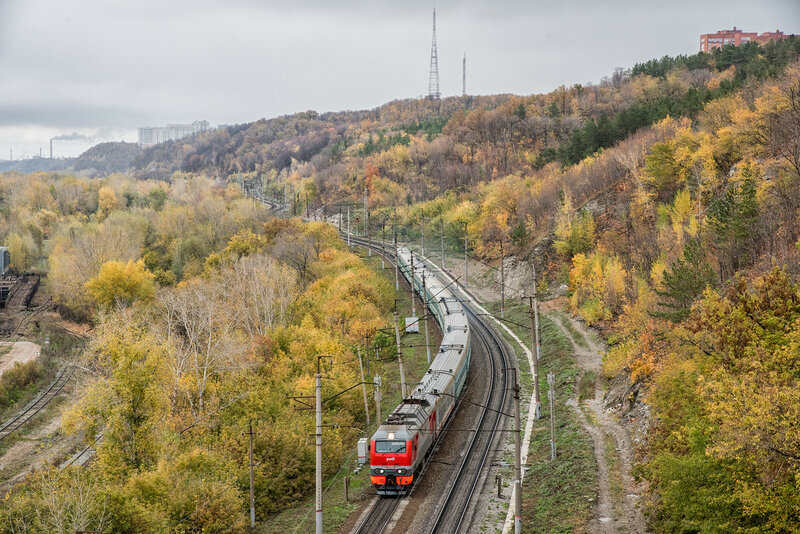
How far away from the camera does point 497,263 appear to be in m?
85.8

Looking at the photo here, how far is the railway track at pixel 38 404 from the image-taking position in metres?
55.5

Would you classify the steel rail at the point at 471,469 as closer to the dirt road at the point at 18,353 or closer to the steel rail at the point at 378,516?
the steel rail at the point at 378,516

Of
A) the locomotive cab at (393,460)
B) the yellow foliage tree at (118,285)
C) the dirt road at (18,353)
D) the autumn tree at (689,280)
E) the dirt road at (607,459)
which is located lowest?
the dirt road at (18,353)

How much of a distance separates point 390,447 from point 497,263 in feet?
193

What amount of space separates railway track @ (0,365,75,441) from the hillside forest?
675 cm

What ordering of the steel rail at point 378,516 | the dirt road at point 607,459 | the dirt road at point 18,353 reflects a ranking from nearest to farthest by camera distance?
1. the dirt road at point 607,459
2. the steel rail at point 378,516
3. the dirt road at point 18,353

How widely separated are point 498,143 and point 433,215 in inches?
1264

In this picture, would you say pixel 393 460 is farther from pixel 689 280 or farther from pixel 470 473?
pixel 689 280

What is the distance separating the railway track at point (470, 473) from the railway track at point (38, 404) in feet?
134

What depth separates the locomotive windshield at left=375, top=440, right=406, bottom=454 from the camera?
29.1 m

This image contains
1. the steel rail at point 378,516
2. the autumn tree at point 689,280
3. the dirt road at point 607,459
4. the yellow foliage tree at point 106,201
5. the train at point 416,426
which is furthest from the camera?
the yellow foliage tree at point 106,201

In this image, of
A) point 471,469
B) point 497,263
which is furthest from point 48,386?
point 497,263

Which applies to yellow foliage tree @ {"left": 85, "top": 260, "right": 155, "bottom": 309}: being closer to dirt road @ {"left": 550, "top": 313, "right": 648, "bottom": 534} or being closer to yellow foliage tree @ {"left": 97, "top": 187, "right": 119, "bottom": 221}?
yellow foliage tree @ {"left": 97, "top": 187, "right": 119, "bottom": 221}

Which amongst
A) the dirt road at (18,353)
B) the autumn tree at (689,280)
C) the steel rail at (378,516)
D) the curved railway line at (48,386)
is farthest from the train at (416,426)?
the dirt road at (18,353)
